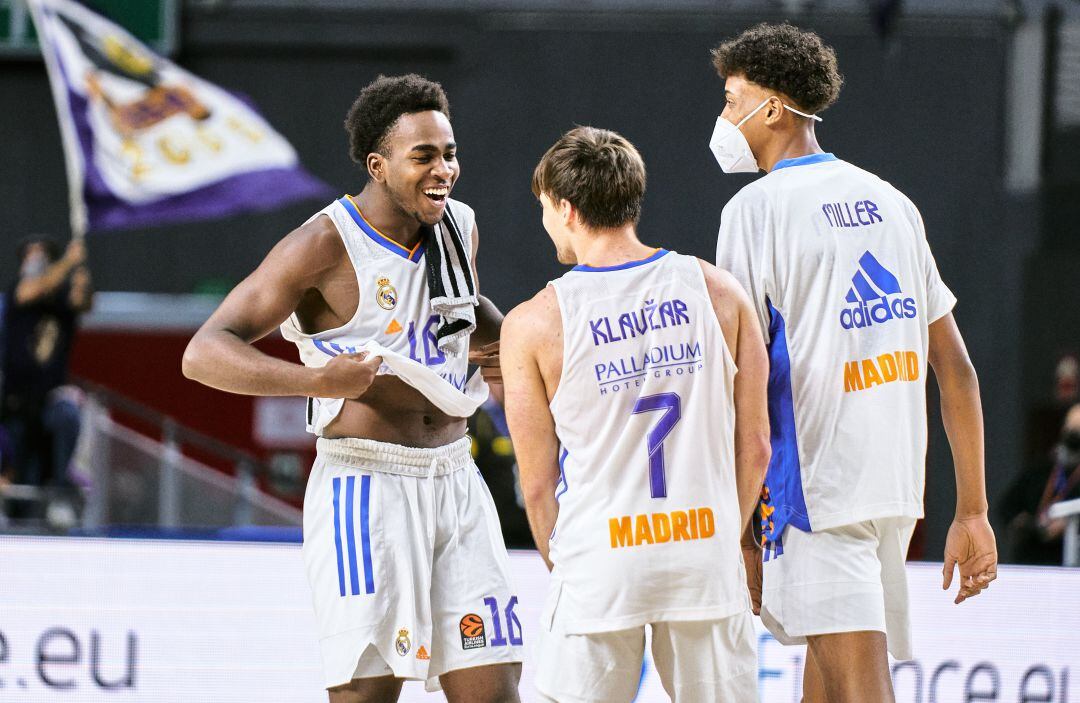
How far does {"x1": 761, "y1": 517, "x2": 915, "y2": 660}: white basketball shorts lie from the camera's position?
297cm

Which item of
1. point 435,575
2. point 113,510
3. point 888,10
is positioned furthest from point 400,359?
point 888,10

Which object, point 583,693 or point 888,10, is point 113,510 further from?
point 888,10

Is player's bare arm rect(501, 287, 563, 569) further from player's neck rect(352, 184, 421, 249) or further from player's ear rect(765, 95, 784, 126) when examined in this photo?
player's ear rect(765, 95, 784, 126)

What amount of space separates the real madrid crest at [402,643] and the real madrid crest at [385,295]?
79cm

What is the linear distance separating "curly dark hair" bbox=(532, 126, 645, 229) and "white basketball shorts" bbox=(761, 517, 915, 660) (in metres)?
0.84

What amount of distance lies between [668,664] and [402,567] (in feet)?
2.46

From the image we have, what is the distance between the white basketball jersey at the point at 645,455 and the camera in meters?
2.72

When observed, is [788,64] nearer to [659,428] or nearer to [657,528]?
[659,428]

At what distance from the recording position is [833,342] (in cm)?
302

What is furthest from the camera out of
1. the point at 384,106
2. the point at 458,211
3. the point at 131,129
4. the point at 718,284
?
the point at 131,129

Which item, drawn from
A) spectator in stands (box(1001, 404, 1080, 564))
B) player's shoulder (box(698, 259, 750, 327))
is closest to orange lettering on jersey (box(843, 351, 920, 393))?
player's shoulder (box(698, 259, 750, 327))

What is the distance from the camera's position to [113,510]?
967 centimetres

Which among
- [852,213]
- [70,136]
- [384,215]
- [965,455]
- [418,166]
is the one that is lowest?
[965,455]

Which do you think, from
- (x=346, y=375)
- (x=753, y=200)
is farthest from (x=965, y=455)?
(x=346, y=375)
